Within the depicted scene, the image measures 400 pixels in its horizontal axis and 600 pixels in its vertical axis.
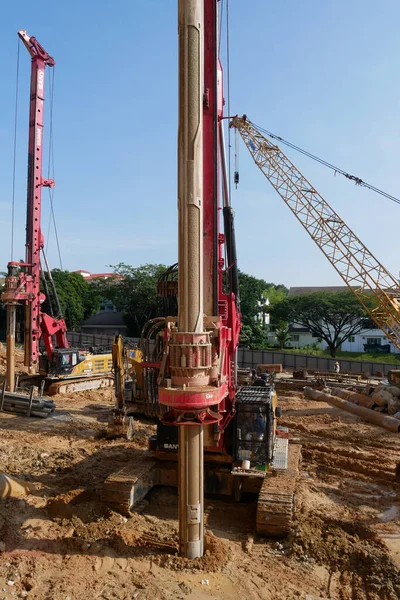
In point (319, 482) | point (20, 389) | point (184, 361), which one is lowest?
point (319, 482)

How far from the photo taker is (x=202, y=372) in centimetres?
652

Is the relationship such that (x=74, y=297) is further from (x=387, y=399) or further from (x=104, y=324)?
(x=387, y=399)

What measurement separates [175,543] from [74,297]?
50.3 m

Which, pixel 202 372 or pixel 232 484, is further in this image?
pixel 232 484

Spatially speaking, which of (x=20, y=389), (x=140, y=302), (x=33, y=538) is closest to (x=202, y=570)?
(x=33, y=538)

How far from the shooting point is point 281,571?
6.92 m

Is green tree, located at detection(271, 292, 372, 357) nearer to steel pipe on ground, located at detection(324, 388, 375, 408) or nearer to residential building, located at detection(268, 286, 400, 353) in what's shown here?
residential building, located at detection(268, 286, 400, 353)

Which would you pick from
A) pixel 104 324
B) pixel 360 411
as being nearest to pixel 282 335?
pixel 104 324

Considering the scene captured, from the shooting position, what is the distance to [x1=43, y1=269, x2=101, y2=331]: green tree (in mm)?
53000

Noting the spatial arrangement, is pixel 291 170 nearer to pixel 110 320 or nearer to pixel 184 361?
pixel 184 361

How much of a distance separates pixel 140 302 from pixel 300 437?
117 ft

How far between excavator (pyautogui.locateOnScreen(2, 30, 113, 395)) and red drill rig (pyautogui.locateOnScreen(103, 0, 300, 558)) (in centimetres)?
821

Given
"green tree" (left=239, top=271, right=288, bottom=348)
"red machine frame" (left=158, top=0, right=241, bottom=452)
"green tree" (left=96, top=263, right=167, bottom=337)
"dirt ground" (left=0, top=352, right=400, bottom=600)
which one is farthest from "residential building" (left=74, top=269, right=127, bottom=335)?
"red machine frame" (left=158, top=0, right=241, bottom=452)

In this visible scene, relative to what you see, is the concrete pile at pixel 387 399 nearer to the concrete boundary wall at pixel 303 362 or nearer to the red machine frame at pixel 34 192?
the concrete boundary wall at pixel 303 362
